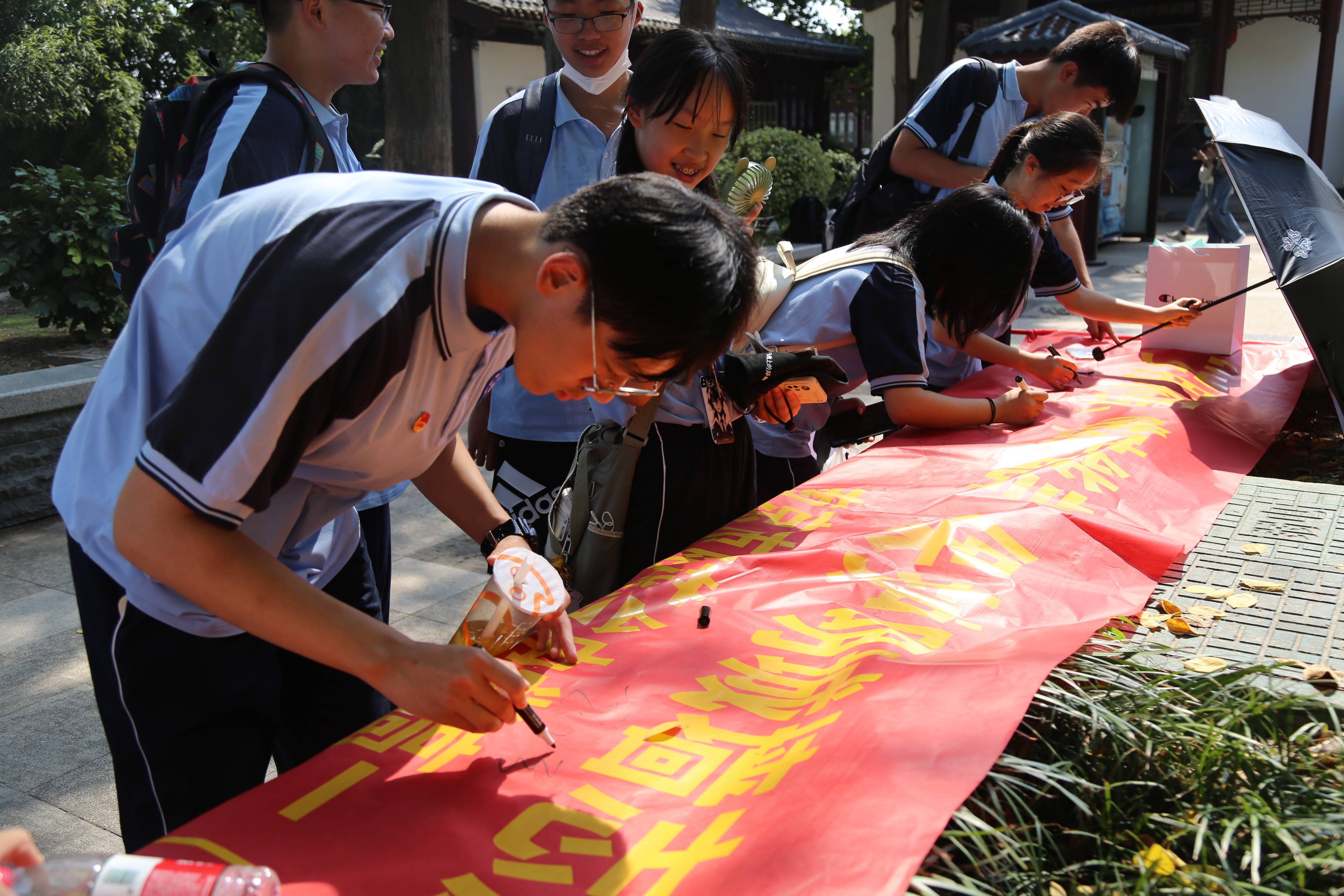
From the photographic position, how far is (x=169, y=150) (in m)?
1.75

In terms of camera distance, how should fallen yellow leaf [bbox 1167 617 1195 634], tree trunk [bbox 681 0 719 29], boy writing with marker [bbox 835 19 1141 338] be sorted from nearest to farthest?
fallen yellow leaf [bbox 1167 617 1195 634]
boy writing with marker [bbox 835 19 1141 338]
tree trunk [bbox 681 0 719 29]

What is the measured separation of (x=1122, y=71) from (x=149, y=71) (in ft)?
38.4

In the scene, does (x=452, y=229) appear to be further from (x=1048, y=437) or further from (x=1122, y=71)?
(x=1122, y=71)

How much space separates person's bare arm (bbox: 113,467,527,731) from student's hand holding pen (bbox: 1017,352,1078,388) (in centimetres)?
214

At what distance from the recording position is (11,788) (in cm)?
220

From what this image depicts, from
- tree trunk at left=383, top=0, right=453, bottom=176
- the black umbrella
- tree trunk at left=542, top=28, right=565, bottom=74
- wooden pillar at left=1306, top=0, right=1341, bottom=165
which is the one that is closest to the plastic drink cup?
the black umbrella

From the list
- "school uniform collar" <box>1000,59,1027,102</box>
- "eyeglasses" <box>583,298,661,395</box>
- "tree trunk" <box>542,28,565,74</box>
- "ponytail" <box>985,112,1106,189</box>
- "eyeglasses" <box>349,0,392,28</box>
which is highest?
"tree trunk" <box>542,28,565,74</box>

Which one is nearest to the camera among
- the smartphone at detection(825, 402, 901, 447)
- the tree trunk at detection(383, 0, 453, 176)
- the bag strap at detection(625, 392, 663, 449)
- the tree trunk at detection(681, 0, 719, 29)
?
the bag strap at detection(625, 392, 663, 449)

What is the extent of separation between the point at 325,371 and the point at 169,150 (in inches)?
43.9

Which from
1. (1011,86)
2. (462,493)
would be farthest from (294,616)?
(1011,86)

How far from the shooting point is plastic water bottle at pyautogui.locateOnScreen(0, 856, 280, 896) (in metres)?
0.83

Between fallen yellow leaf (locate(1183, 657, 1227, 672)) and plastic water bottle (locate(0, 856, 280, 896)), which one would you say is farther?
fallen yellow leaf (locate(1183, 657, 1227, 672))

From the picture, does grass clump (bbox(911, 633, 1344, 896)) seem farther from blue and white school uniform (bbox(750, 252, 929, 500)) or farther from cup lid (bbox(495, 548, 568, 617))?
blue and white school uniform (bbox(750, 252, 929, 500))

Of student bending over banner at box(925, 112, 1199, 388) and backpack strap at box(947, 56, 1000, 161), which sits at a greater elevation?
backpack strap at box(947, 56, 1000, 161)
